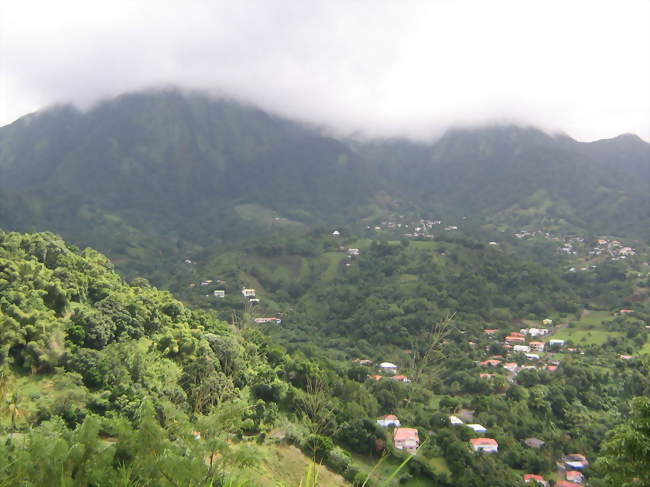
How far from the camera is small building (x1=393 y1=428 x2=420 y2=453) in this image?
2391 centimetres

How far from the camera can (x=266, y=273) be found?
82062 mm

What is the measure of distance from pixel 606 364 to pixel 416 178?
150755mm

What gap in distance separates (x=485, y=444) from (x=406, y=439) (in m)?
5.10

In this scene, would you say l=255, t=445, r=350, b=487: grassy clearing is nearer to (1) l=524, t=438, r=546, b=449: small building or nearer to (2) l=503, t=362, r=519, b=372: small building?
(1) l=524, t=438, r=546, b=449: small building

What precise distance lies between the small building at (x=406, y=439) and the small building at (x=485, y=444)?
10.9 ft

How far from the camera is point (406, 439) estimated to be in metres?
24.3

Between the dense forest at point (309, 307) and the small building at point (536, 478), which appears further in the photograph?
the small building at point (536, 478)

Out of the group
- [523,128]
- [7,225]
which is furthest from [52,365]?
[523,128]

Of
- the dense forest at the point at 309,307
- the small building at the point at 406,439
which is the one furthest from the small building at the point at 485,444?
the small building at the point at 406,439

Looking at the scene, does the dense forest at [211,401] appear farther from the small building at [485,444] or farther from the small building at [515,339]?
the small building at [515,339]

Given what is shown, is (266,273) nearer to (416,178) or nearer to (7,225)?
(7,225)

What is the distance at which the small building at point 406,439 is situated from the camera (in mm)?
23908

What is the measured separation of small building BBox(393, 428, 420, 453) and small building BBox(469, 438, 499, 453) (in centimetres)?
333

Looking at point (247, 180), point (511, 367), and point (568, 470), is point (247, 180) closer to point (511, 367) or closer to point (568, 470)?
point (511, 367)
